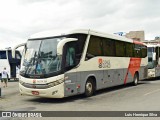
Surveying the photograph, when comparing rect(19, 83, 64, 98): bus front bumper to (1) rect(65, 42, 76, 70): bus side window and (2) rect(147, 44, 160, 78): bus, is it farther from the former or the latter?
(2) rect(147, 44, 160, 78): bus

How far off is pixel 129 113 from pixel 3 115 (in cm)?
417

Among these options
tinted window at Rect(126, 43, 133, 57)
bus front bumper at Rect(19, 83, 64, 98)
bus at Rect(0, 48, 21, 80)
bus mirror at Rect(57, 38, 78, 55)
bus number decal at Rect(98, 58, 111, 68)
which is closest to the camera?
bus mirror at Rect(57, 38, 78, 55)

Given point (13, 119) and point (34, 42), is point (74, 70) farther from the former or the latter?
point (13, 119)

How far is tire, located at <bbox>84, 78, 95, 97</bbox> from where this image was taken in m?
14.0

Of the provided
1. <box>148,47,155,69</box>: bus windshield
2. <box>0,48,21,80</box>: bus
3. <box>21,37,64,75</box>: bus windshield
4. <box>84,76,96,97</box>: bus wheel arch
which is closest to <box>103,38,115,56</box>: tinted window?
<box>84,76,96,97</box>: bus wheel arch

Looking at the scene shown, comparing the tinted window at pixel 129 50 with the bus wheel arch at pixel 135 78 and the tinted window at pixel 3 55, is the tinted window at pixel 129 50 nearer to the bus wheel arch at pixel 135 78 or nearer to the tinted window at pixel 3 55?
the bus wheel arch at pixel 135 78

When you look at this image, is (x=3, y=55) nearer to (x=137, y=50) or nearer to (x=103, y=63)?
(x=137, y=50)

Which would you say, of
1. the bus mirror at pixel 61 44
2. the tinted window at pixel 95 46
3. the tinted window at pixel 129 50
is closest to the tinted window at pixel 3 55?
the tinted window at pixel 129 50

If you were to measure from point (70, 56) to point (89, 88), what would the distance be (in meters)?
2.32

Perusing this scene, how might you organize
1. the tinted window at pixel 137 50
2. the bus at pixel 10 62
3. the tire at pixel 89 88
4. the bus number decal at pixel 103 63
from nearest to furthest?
1. the tire at pixel 89 88
2. the bus number decal at pixel 103 63
3. the tinted window at pixel 137 50
4. the bus at pixel 10 62

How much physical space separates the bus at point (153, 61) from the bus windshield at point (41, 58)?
13846 mm

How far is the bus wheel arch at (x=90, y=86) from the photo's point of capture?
14000 millimetres

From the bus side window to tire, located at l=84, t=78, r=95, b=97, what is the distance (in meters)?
1.68

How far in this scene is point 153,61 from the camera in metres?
25.2
